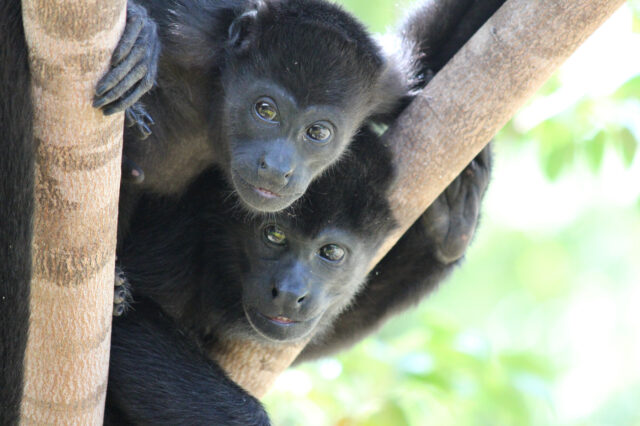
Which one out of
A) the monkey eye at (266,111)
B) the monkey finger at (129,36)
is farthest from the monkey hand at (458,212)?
the monkey finger at (129,36)

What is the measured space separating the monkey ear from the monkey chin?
1.13 metres

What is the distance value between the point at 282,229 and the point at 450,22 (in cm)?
129

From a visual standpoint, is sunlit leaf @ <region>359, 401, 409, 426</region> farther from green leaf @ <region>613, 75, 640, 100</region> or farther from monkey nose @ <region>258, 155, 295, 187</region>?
green leaf @ <region>613, 75, 640, 100</region>

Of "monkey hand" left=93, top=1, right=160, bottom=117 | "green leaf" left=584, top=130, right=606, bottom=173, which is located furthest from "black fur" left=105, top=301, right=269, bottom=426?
"green leaf" left=584, top=130, right=606, bottom=173

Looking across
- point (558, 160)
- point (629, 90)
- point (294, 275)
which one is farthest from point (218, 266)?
point (629, 90)

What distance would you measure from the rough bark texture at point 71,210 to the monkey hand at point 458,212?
1.73 m

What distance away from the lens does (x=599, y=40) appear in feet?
13.6

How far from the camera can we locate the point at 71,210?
7.52 ft

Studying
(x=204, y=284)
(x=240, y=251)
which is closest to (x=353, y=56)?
(x=240, y=251)

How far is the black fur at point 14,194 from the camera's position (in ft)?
7.47

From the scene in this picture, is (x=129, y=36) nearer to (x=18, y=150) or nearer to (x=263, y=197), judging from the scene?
(x=18, y=150)

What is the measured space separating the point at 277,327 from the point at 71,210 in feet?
4.29

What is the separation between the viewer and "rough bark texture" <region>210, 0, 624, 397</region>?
3.12 m

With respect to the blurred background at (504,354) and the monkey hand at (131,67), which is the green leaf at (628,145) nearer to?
the blurred background at (504,354)
